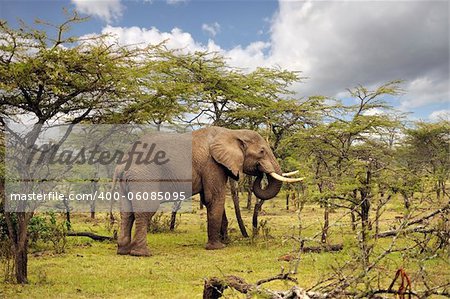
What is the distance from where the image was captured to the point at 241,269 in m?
10.2

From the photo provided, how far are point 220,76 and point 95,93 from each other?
21.9 ft

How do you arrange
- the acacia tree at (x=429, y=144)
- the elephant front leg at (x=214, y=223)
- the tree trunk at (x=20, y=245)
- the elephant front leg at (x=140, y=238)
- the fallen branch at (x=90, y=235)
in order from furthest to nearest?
the acacia tree at (x=429, y=144), the fallen branch at (x=90, y=235), the elephant front leg at (x=214, y=223), the elephant front leg at (x=140, y=238), the tree trunk at (x=20, y=245)

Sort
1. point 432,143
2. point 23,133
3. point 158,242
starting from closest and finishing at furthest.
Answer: point 23,133, point 158,242, point 432,143

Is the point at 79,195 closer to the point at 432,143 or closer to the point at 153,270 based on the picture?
the point at 153,270

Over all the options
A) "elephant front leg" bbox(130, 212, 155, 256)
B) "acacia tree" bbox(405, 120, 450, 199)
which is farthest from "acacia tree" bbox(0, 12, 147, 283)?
"acacia tree" bbox(405, 120, 450, 199)

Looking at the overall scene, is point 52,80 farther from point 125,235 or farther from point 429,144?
point 429,144

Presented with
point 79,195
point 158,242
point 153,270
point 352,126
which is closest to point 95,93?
point 153,270

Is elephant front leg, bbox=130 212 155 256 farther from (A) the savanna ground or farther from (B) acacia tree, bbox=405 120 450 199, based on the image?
(B) acacia tree, bbox=405 120 450 199

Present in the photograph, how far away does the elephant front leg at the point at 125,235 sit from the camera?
12062 millimetres

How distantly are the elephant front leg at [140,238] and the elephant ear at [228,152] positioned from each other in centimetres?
260

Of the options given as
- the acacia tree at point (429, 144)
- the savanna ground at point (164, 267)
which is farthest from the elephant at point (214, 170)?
the acacia tree at point (429, 144)

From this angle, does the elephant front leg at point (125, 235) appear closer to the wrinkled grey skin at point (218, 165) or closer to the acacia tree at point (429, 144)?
the wrinkled grey skin at point (218, 165)

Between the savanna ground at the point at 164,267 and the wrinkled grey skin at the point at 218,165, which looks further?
the wrinkled grey skin at the point at 218,165

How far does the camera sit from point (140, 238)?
1189 centimetres
